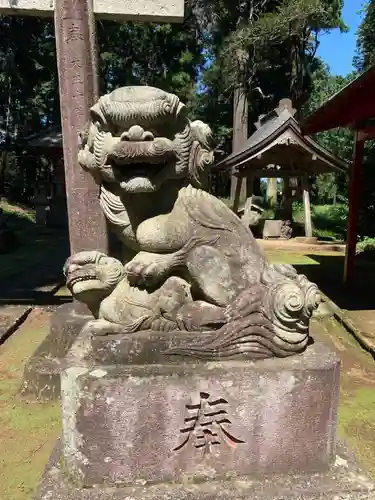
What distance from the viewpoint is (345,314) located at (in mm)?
5531

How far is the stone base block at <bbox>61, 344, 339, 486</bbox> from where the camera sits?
1.92 metres

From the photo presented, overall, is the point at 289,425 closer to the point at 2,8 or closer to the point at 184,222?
the point at 184,222

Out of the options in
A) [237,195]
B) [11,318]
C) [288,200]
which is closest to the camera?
[11,318]

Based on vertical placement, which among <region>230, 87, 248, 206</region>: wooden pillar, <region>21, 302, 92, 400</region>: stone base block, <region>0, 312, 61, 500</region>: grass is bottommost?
<region>0, 312, 61, 500</region>: grass

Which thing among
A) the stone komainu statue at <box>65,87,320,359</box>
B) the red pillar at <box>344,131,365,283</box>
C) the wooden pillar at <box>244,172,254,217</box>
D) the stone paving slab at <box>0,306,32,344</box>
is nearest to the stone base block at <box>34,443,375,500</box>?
the stone komainu statue at <box>65,87,320,359</box>

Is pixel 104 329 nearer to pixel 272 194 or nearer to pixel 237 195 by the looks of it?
pixel 237 195

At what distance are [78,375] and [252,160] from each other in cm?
1129

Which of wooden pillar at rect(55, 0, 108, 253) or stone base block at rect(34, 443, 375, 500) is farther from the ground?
wooden pillar at rect(55, 0, 108, 253)

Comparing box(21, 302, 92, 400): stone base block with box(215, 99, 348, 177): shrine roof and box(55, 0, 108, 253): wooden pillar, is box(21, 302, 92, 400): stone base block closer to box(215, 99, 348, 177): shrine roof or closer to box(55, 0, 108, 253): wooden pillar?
box(55, 0, 108, 253): wooden pillar

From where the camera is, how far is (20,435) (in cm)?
296

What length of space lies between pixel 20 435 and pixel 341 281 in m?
5.95

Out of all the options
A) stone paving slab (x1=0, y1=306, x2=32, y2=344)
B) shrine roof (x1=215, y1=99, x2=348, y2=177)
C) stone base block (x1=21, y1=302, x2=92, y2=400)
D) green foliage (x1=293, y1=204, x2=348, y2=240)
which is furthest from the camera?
green foliage (x1=293, y1=204, x2=348, y2=240)

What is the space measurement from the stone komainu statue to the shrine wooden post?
1756 mm

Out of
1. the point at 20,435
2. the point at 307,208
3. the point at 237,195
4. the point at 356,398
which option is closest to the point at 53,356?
the point at 20,435
